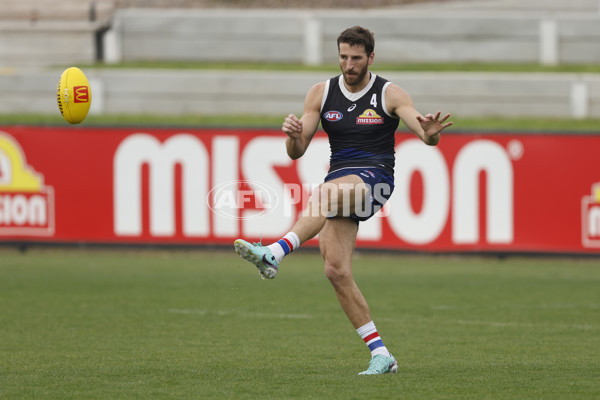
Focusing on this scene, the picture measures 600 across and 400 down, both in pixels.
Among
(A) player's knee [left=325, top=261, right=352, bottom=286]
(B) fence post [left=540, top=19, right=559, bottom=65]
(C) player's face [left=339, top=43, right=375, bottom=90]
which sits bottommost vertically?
(A) player's knee [left=325, top=261, right=352, bottom=286]

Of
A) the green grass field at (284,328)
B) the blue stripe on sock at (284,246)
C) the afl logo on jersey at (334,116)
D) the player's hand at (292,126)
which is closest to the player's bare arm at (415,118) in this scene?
the afl logo on jersey at (334,116)

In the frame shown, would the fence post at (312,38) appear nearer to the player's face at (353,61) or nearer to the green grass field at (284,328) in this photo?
the green grass field at (284,328)

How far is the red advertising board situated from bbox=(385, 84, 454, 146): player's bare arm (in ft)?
25.5

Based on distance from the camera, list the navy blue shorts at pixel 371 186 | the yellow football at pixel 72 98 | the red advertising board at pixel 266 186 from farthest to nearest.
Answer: the red advertising board at pixel 266 186 → the yellow football at pixel 72 98 → the navy blue shorts at pixel 371 186

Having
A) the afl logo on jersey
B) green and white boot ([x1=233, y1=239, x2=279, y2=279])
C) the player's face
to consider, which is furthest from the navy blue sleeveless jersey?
green and white boot ([x1=233, y1=239, x2=279, y2=279])

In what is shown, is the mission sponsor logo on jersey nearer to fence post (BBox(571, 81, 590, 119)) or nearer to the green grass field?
the green grass field

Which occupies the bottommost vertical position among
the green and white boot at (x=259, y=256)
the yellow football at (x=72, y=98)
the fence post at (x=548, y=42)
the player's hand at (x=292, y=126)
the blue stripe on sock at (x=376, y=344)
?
the blue stripe on sock at (x=376, y=344)

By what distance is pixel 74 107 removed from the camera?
30.9ft

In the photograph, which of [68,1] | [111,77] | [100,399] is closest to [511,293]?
[100,399]

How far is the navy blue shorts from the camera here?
26.3 ft

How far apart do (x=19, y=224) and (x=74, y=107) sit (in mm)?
8644

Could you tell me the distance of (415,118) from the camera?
7.85 m

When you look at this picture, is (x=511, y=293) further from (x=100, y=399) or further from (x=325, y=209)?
(x=100, y=399)

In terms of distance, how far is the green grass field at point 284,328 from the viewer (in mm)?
7371
